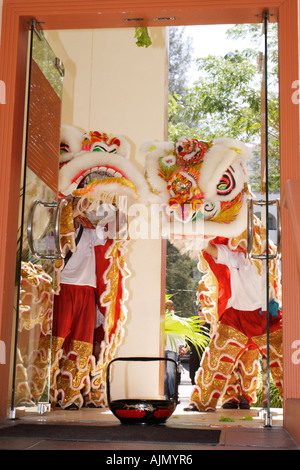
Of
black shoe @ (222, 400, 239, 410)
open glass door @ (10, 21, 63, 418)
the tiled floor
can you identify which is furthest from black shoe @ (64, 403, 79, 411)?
black shoe @ (222, 400, 239, 410)

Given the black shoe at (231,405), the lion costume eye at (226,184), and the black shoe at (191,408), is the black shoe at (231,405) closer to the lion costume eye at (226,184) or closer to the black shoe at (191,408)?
the black shoe at (191,408)

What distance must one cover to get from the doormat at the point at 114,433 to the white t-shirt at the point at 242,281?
58.4 inches

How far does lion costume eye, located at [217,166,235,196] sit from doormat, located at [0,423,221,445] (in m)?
1.96

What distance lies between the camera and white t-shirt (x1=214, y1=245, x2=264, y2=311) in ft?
13.7

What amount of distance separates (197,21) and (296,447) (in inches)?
84.4

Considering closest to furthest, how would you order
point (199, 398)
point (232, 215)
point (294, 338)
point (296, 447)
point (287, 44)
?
point (296, 447) < point (294, 338) < point (287, 44) < point (199, 398) < point (232, 215)

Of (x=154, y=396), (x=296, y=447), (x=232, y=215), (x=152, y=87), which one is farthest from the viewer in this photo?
(x=152, y=87)

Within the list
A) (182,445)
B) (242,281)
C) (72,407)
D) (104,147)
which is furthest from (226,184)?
(182,445)

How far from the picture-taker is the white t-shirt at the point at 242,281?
4.19 metres

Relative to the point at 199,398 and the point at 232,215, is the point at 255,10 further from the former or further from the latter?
the point at 199,398

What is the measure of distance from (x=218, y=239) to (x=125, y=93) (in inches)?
62.2

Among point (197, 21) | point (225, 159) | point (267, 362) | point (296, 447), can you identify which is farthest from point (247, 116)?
point (296, 447)

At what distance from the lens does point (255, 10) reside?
3174 millimetres

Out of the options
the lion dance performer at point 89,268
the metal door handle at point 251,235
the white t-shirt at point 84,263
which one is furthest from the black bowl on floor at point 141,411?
the white t-shirt at point 84,263
